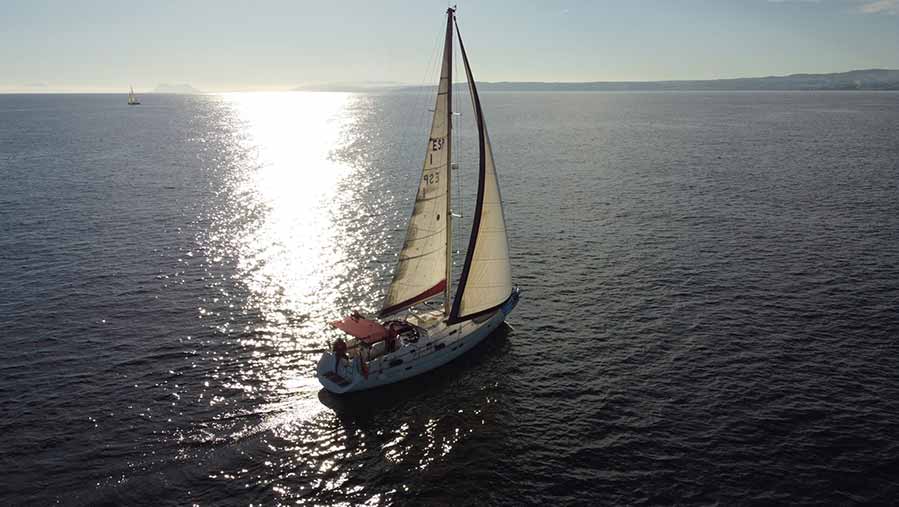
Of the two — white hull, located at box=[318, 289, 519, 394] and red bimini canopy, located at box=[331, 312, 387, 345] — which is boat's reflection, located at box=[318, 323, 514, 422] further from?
red bimini canopy, located at box=[331, 312, 387, 345]

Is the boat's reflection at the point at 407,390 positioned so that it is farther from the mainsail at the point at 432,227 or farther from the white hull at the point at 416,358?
the mainsail at the point at 432,227

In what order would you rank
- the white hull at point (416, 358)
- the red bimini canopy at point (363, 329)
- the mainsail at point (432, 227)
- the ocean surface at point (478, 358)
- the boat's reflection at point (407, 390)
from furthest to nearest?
the red bimini canopy at point (363, 329) < the white hull at point (416, 358) < the mainsail at point (432, 227) < the boat's reflection at point (407, 390) < the ocean surface at point (478, 358)

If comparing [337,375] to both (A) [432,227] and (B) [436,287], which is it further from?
(A) [432,227]

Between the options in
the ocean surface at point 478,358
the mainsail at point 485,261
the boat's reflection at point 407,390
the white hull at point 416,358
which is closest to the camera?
the ocean surface at point 478,358

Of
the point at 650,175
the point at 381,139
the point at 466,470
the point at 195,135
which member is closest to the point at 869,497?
the point at 466,470

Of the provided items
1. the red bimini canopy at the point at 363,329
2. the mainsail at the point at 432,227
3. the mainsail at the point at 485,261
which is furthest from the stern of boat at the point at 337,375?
the mainsail at the point at 485,261

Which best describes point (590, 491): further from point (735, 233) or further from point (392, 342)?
point (735, 233)

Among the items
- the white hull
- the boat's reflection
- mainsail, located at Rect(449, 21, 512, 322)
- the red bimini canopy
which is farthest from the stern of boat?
mainsail, located at Rect(449, 21, 512, 322)
